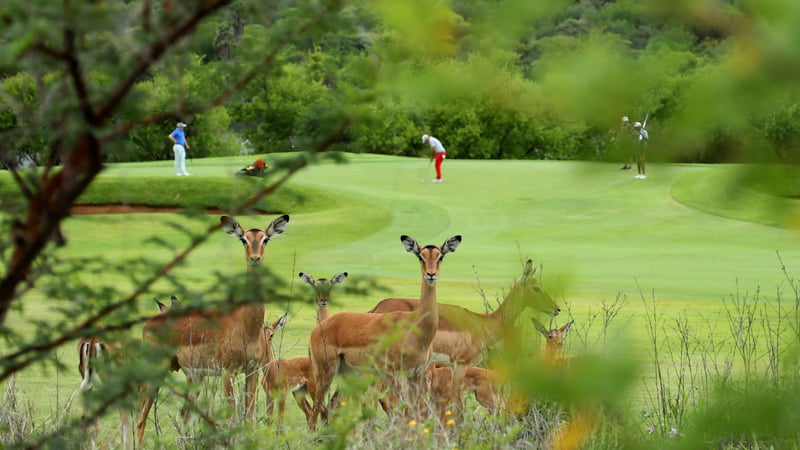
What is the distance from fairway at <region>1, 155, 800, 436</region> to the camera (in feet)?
42.4

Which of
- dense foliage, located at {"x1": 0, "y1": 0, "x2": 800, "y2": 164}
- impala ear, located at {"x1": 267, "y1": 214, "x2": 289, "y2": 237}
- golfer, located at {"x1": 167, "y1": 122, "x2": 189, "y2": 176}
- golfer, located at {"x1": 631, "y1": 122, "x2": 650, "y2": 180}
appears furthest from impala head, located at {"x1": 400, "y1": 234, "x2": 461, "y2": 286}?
golfer, located at {"x1": 167, "y1": 122, "x2": 189, "y2": 176}

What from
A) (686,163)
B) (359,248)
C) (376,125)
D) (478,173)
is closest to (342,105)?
(376,125)

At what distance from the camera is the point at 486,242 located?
18.7 m

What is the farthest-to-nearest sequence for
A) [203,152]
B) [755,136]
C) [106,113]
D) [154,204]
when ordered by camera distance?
[203,152] < [154,204] < [106,113] < [755,136]

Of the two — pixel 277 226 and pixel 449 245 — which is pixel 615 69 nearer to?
pixel 449 245

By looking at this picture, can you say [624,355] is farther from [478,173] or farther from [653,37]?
[478,173]

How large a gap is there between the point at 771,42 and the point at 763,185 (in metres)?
0.17

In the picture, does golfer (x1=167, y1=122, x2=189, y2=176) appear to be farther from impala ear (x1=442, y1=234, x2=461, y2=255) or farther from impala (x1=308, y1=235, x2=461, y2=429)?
impala (x1=308, y1=235, x2=461, y2=429)

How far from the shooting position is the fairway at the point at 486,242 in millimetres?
12914

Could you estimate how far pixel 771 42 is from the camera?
1000 mm

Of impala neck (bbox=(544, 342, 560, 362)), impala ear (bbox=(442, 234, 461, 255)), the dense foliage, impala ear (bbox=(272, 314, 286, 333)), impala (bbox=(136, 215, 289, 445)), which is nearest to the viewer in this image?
the dense foliage

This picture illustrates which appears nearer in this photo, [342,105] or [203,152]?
[342,105]

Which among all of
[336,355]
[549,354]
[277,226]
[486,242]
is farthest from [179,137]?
[549,354]

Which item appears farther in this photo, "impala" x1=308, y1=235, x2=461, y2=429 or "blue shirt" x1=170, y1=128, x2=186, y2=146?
"blue shirt" x1=170, y1=128, x2=186, y2=146
